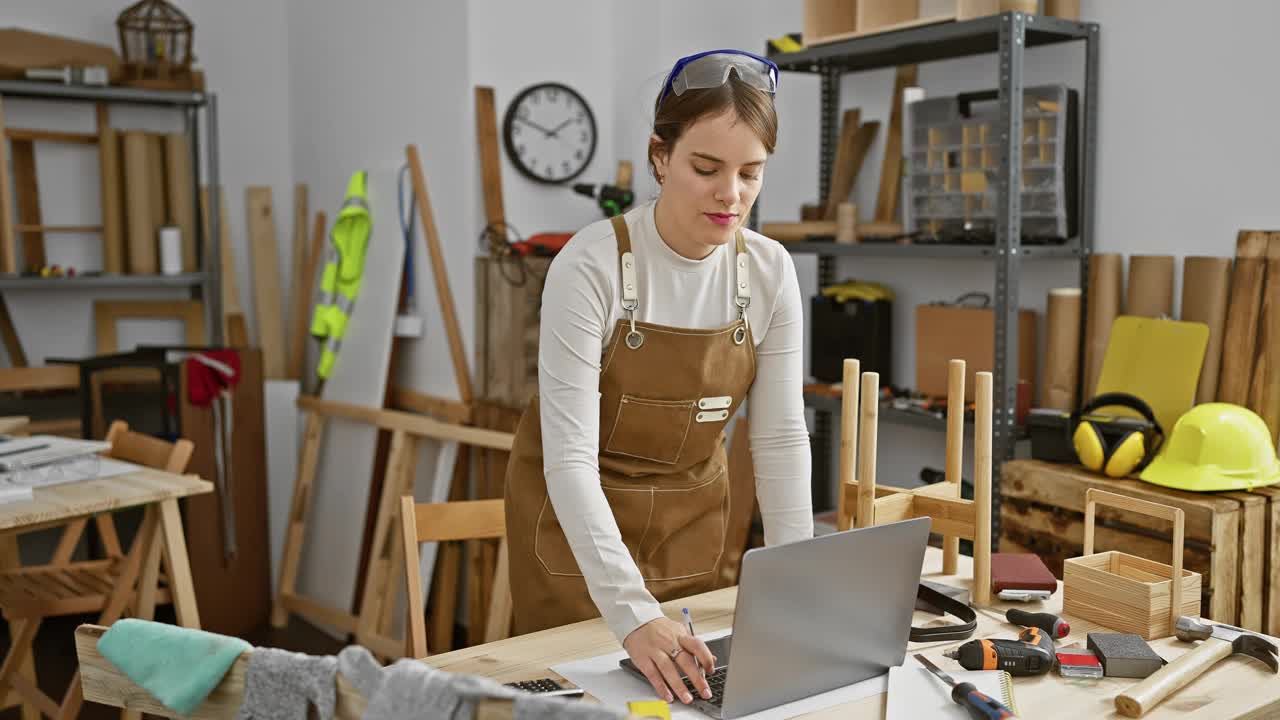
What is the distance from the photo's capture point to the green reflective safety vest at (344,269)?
15.6 ft

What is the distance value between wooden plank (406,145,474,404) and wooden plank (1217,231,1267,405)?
2.51 meters

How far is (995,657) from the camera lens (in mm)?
1659

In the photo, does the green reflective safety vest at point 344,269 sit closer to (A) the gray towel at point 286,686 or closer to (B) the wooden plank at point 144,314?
(B) the wooden plank at point 144,314

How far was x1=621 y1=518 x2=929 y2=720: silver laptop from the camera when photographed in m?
1.42

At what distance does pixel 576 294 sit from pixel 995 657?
2.58ft

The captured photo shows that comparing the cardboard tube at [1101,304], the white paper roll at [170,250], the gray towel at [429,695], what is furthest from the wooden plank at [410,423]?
the gray towel at [429,695]

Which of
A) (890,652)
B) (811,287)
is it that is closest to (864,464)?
(890,652)

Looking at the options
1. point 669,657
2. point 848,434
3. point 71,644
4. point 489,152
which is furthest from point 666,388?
point 71,644

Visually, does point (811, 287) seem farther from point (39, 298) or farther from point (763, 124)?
point (39, 298)

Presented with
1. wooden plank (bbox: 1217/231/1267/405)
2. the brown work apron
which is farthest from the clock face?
the brown work apron

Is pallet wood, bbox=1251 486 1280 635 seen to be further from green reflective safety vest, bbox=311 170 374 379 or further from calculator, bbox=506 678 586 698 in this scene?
green reflective safety vest, bbox=311 170 374 379

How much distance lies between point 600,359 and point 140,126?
13.4 feet

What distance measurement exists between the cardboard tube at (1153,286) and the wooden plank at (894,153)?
0.85 m

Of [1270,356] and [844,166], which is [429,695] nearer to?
[1270,356]
